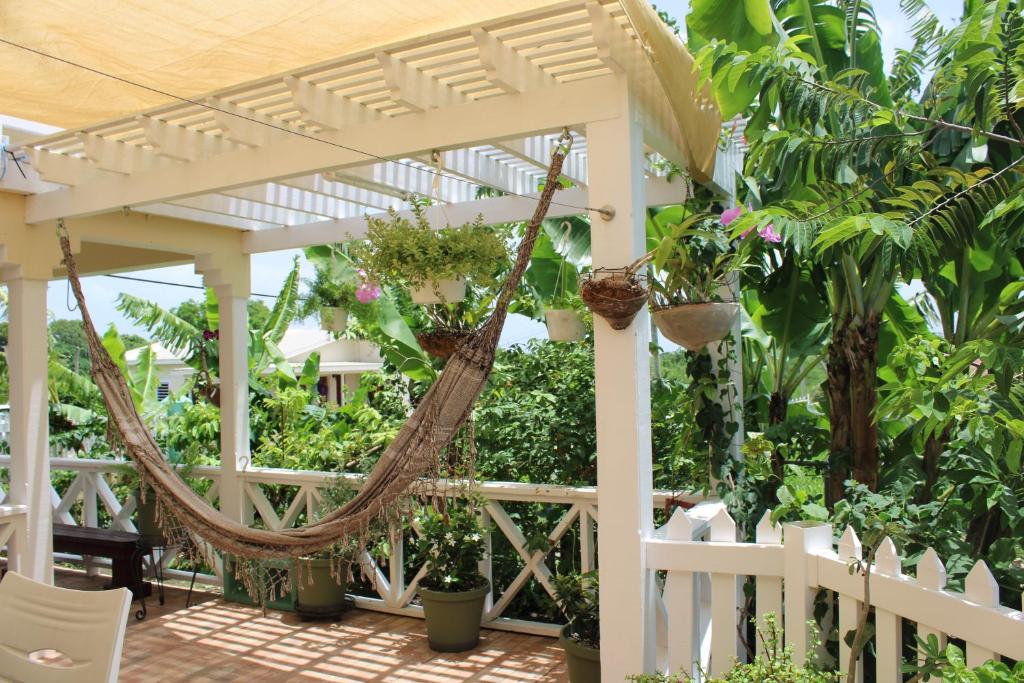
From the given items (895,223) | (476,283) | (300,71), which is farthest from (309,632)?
(895,223)

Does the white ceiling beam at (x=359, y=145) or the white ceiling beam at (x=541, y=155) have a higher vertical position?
the white ceiling beam at (x=541, y=155)

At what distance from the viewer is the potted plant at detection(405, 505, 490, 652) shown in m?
4.22

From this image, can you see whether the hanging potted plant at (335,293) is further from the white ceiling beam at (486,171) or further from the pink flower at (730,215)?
the pink flower at (730,215)

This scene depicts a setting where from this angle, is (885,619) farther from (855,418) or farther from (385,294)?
(385,294)

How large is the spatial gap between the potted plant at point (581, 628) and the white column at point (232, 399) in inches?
98.9

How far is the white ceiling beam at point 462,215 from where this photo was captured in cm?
407

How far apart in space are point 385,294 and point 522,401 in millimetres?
1440

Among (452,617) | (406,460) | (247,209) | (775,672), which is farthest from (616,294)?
(247,209)

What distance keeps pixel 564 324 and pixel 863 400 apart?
47.9 inches

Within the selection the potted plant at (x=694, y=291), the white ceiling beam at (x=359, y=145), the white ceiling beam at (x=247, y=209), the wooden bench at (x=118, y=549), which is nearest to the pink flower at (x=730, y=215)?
the potted plant at (x=694, y=291)

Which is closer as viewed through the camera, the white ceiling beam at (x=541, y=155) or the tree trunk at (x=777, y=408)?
the white ceiling beam at (x=541, y=155)

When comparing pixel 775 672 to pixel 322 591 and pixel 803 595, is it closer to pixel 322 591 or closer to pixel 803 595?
pixel 803 595

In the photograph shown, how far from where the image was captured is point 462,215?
4.70 metres

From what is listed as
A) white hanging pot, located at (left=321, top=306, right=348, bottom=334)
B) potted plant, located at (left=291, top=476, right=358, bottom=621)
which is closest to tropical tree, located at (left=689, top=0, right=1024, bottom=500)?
potted plant, located at (left=291, top=476, right=358, bottom=621)
